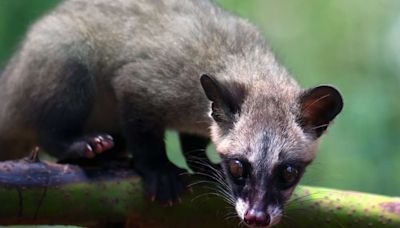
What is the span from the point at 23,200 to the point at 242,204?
2.97 feet

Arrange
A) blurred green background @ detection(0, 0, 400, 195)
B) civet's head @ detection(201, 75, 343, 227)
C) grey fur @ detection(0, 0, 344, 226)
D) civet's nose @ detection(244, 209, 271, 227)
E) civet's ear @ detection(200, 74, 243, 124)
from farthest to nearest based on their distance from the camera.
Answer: blurred green background @ detection(0, 0, 400, 195), grey fur @ detection(0, 0, 344, 226), civet's ear @ detection(200, 74, 243, 124), civet's head @ detection(201, 75, 343, 227), civet's nose @ detection(244, 209, 271, 227)

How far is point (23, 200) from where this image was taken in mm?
3166

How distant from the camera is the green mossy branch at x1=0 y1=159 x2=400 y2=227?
319 centimetres

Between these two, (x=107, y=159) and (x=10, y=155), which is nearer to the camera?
(x=107, y=159)

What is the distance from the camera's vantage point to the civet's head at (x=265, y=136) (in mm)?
3240

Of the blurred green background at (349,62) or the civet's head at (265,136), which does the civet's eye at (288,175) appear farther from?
the blurred green background at (349,62)

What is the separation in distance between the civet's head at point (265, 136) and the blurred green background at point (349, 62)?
1648 millimetres

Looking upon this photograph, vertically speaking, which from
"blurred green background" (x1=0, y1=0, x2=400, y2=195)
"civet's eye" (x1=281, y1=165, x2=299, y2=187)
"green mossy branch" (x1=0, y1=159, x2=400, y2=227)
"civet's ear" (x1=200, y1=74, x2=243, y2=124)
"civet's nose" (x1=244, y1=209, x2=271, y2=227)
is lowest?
"blurred green background" (x1=0, y1=0, x2=400, y2=195)

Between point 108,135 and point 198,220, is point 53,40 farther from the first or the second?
point 198,220

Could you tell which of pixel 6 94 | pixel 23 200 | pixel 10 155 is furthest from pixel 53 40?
pixel 23 200

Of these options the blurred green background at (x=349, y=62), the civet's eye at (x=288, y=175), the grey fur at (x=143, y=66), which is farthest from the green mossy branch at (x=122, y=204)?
the blurred green background at (x=349, y=62)

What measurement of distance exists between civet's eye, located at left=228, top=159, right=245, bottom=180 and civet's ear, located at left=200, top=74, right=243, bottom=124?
275mm

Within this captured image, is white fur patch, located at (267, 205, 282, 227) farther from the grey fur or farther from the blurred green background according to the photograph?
the blurred green background

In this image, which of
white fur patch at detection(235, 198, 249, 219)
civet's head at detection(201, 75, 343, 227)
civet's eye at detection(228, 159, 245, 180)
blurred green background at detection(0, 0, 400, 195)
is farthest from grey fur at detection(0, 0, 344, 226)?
blurred green background at detection(0, 0, 400, 195)
